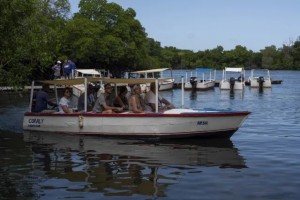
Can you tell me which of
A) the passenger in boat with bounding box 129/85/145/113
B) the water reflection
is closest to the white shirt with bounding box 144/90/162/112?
the passenger in boat with bounding box 129/85/145/113

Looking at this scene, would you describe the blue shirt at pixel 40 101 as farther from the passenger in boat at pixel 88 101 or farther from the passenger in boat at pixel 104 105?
the passenger in boat at pixel 104 105

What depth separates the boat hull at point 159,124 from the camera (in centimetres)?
1611

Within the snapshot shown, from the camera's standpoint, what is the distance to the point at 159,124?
16250 millimetres

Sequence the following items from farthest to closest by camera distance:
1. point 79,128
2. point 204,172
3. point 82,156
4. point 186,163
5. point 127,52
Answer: point 127,52, point 79,128, point 82,156, point 186,163, point 204,172

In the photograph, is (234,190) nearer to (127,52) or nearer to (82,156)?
(82,156)

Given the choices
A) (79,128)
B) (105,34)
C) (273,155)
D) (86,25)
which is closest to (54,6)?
(86,25)

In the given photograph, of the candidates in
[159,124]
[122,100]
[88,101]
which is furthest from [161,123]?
[88,101]

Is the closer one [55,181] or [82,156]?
[55,181]

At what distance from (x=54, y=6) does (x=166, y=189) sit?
60.5 m

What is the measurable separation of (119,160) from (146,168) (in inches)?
51.1

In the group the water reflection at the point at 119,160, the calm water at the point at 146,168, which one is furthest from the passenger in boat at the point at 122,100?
the calm water at the point at 146,168

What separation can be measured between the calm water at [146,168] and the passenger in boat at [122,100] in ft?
5.58

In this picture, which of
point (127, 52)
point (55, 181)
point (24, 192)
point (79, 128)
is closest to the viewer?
point (24, 192)

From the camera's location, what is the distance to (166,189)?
33.6 ft
